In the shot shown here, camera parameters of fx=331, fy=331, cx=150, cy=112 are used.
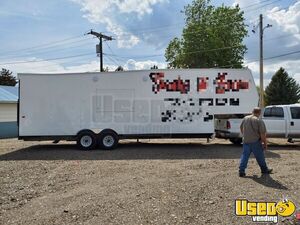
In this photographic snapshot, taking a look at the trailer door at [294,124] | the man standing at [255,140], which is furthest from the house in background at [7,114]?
the man standing at [255,140]

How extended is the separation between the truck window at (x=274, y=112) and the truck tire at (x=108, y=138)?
708cm

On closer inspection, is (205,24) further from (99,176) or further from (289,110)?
(99,176)

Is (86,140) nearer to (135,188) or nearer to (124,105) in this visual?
(124,105)

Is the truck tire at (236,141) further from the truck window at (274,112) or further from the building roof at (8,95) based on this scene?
the building roof at (8,95)

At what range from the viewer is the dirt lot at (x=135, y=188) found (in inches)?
213

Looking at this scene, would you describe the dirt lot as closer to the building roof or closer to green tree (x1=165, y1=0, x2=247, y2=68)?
the building roof

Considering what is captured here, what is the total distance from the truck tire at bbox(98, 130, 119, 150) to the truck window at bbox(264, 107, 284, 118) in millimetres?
7076

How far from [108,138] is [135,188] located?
266 inches

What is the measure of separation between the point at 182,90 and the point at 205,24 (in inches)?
1226

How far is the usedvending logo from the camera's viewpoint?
5.25m

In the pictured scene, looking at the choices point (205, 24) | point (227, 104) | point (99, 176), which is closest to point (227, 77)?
point (227, 104)

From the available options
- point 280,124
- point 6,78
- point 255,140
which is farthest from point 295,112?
point 6,78

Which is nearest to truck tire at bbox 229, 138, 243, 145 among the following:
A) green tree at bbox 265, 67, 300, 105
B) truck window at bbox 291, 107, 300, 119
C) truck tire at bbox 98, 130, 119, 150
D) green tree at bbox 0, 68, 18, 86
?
truck window at bbox 291, 107, 300, 119

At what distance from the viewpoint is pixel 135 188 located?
7.12m
